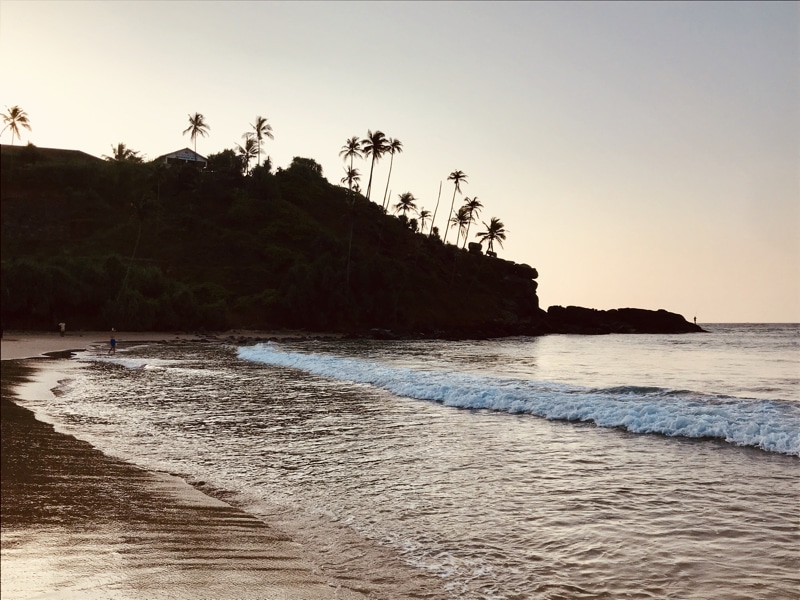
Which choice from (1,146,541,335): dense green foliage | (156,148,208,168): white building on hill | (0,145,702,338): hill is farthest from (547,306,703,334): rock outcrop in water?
(156,148,208,168): white building on hill

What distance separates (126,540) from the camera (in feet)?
20.9

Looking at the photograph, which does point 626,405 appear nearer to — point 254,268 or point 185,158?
point 254,268

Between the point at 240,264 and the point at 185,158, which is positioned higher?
the point at 185,158

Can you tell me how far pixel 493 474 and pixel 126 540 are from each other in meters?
6.20

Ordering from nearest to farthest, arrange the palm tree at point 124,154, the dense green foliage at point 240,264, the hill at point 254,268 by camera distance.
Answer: the dense green foliage at point 240,264 → the hill at point 254,268 → the palm tree at point 124,154

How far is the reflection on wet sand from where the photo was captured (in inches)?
200

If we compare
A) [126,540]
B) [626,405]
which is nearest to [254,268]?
[626,405]

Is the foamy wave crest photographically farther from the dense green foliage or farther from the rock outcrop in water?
the rock outcrop in water

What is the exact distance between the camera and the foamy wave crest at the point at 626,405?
1446cm

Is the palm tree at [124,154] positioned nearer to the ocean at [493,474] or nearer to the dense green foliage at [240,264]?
the dense green foliage at [240,264]

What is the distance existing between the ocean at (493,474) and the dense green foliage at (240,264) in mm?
38887

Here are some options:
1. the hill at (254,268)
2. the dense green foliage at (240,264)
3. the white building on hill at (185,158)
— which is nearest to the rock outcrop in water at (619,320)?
the hill at (254,268)

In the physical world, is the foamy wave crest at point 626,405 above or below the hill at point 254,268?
below

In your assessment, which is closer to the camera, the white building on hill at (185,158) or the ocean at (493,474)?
the ocean at (493,474)
